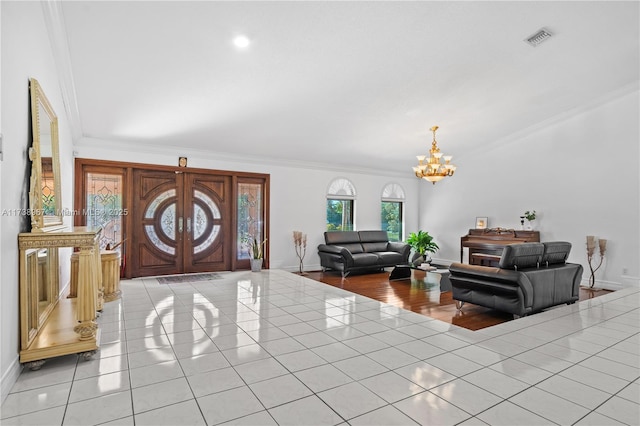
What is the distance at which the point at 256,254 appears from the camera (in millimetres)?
7168

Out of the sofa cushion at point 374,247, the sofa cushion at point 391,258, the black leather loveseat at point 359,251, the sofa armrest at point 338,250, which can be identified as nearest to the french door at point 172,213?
the sofa armrest at point 338,250

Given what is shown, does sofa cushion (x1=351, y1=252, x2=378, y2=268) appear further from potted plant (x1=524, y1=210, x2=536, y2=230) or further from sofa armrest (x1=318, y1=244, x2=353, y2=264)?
potted plant (x1=524, y1=210, x2=536, y2=230)

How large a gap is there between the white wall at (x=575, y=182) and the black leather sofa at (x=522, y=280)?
2.40 meters

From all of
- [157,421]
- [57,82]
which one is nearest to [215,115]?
→ [57,82]

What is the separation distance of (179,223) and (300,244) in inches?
98.7

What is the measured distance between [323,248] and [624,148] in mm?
5834

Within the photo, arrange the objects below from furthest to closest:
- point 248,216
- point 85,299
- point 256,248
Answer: point 248,216 < point 256,248 < point 85,299

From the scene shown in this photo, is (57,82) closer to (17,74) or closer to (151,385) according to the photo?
(17,74)

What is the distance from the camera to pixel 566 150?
6.91 m

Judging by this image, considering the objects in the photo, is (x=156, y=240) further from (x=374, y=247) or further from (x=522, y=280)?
(x=522, y=280)

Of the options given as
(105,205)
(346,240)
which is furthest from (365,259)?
(105,205)

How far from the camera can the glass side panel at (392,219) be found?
943 cm

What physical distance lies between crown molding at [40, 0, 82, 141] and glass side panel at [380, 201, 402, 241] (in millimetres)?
6875

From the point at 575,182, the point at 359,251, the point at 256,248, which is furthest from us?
the point at 359,251
